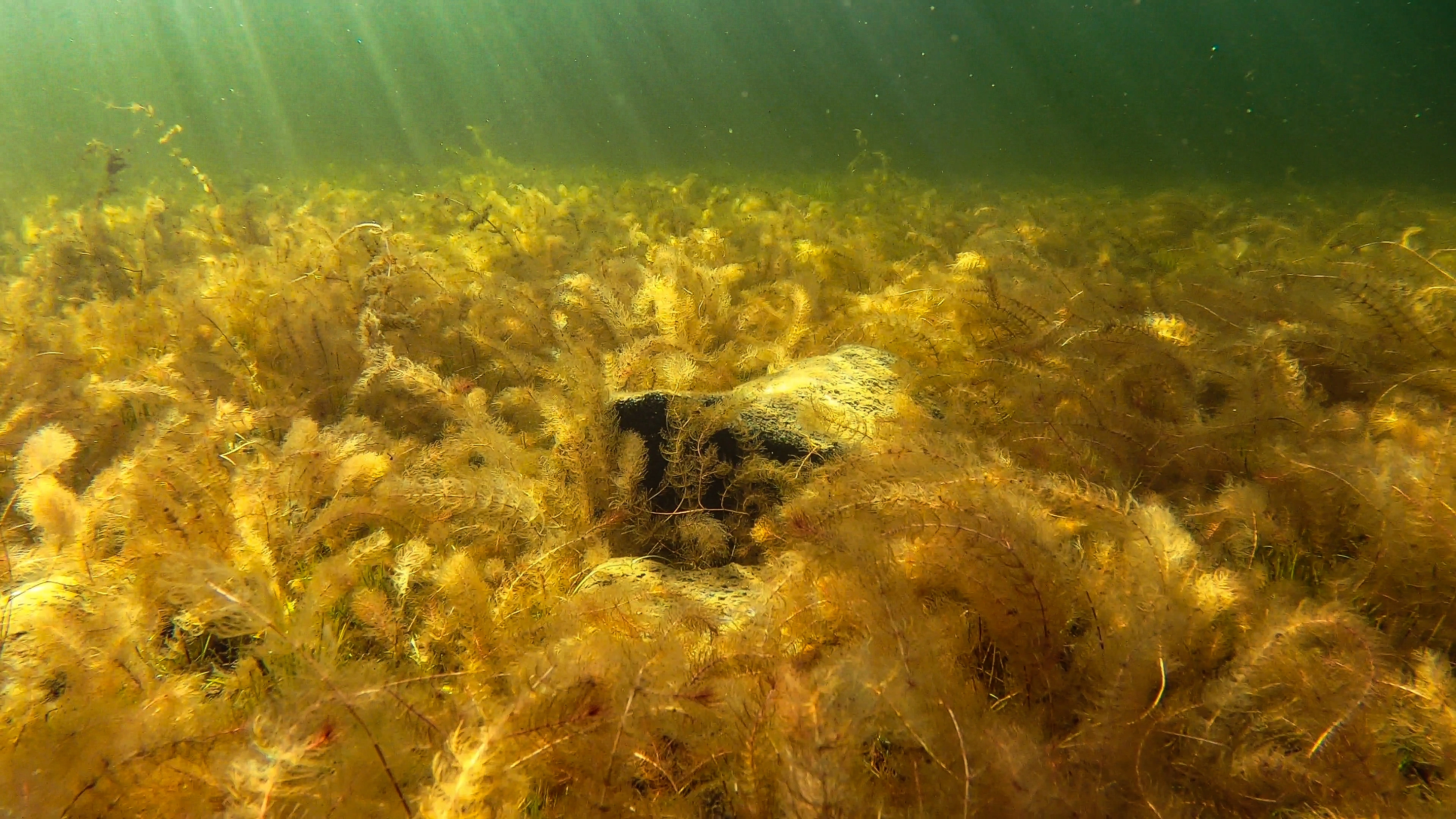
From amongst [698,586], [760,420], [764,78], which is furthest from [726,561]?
[764,78]

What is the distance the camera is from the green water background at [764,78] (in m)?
35.9

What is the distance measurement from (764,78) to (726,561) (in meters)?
68.8

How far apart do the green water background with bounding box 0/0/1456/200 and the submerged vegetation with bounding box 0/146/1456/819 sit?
84.9 feet

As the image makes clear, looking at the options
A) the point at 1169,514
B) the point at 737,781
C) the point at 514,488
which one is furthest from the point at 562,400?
the point at 1169,514

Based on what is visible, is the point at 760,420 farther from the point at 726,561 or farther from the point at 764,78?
the point at 764,78

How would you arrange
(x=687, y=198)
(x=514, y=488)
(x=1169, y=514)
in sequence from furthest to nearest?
(x=687, y=198)
(x=514, y=488)
(x=1169, y=514)

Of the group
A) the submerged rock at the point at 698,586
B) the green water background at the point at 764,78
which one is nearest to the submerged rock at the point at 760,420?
the submerged rock at the point at 698,586

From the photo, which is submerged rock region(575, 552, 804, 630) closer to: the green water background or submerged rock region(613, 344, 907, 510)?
submerged rock region(613, 344, 907, 510)

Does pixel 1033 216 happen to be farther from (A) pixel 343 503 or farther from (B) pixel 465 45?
(B) pixel 465 45

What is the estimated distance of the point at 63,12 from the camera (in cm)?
5141

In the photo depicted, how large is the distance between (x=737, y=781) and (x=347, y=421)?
2351 mm

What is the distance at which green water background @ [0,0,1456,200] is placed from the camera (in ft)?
118

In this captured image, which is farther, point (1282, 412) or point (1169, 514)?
point (1282, 412)

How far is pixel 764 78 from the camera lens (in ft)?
202
